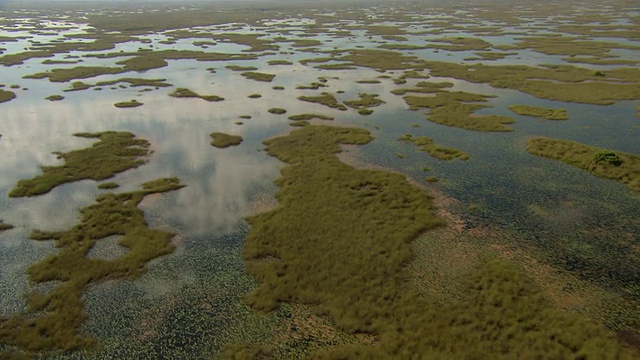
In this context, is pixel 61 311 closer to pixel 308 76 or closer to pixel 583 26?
pixel 308 76

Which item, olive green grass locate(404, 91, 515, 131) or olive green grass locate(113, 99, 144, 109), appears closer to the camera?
olive green grass locate(404, 91, 515, 131)

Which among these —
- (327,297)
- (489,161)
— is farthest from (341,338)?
(489,161)

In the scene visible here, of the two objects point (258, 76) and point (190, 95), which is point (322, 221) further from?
point (258, 76)

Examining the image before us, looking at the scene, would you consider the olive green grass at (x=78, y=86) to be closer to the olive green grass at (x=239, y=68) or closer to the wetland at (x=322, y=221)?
the wetland at (x=322, y=221)

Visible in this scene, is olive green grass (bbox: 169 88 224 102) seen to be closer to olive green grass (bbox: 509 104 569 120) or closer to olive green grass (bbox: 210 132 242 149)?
olive green grass (bbox: 210 132 242 149)

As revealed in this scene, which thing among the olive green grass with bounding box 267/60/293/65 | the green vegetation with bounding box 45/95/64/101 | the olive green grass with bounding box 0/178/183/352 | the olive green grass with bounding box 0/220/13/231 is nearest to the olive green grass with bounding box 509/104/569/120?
the olive green grass with bounding box 0/178/183/352
